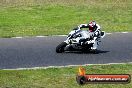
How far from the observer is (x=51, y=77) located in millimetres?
18562

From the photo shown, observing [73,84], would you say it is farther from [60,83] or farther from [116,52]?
[116,52]

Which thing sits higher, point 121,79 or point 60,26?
point 121,79

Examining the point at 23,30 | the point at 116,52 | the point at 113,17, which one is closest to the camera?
the point at 116,52

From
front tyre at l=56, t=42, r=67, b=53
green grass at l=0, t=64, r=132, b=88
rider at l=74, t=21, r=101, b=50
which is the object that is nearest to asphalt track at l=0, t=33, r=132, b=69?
front tyre at l=56, t=42, r=67, b=53

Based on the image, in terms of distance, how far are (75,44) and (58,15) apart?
40.6 feet

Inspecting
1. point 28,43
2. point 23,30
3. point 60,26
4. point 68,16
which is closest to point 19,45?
point 28,43

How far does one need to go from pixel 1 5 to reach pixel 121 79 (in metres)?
27.0

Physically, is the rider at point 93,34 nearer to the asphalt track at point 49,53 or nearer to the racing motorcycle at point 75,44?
the racing motorcycle at point 75,44

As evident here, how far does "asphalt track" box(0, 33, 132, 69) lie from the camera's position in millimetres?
21594

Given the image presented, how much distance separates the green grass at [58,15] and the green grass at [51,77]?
8.66 m

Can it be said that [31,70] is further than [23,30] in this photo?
No

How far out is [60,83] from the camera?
17625 mm

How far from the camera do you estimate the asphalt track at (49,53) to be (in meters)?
21.6

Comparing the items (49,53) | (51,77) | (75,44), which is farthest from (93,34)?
(51,77)
